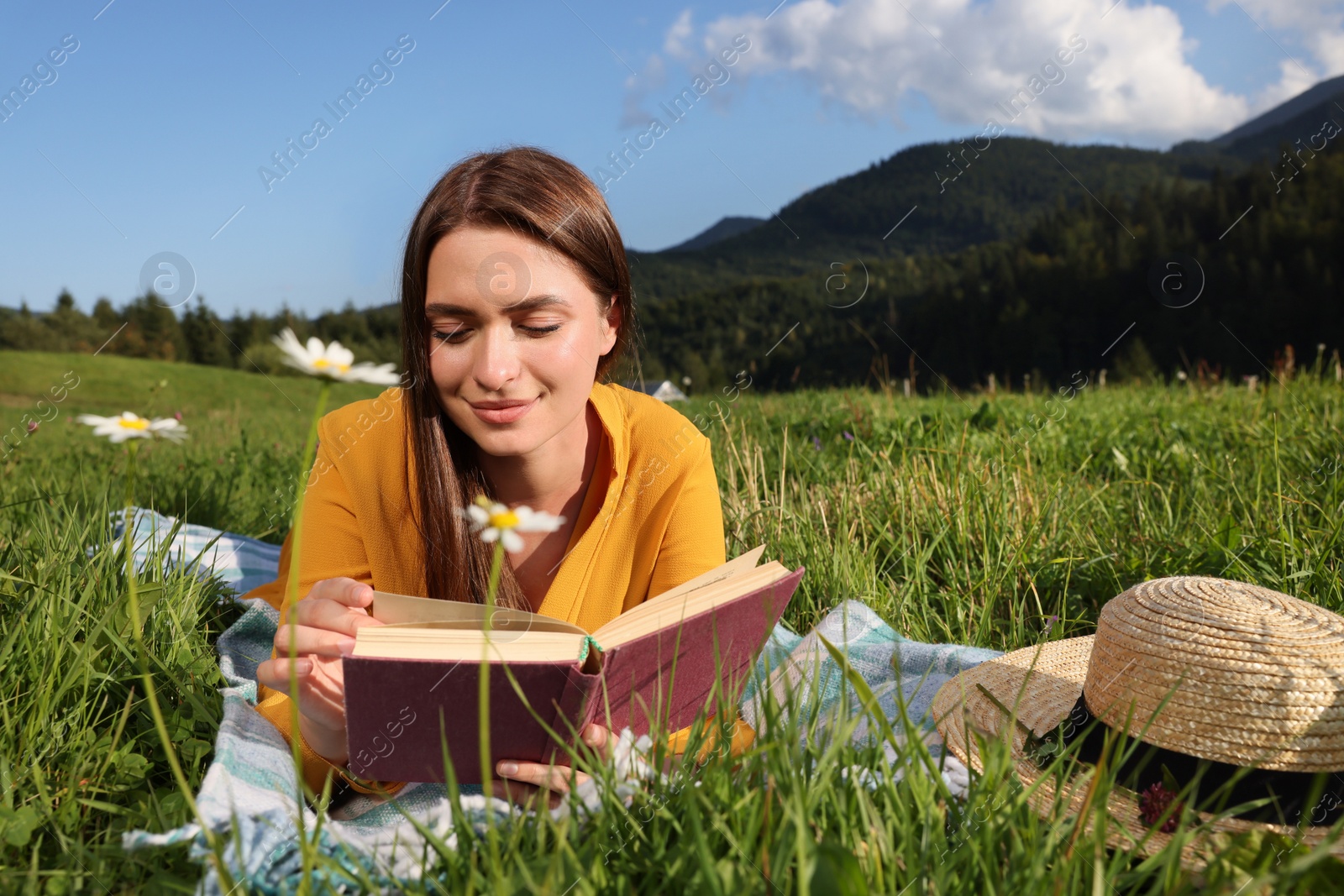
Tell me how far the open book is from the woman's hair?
73cm

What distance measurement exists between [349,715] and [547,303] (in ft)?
3.30

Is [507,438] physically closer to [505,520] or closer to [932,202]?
[505,520]

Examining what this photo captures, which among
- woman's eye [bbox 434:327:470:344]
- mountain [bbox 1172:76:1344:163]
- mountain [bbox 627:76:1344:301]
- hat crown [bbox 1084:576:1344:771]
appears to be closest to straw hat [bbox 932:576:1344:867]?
hat crown [bbox 1084:576:1344:771]

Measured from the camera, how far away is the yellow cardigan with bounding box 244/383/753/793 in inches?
93.0

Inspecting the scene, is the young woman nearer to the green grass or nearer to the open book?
the open book

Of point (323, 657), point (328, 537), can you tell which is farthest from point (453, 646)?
point (328, 537)

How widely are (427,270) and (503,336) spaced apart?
1.24 ft

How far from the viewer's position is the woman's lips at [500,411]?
6.63 feet

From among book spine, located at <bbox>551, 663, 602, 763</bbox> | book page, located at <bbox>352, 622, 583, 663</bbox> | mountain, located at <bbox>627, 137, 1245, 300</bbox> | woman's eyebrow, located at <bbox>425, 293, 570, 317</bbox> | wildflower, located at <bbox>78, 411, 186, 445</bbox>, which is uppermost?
mountain, located at <bbox>627, 137, 1245, 300</bbox>

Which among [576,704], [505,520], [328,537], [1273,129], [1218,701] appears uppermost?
[1273,129]

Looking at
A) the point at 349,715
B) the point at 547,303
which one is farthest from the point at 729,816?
the point at 547,303

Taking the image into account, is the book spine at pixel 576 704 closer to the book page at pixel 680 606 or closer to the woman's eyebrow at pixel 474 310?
the book page at pixel 680 606

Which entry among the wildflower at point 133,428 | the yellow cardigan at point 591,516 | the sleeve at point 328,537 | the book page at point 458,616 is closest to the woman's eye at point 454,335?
Answer: the yellow cardigan at point 591,516

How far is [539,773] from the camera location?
151cm
